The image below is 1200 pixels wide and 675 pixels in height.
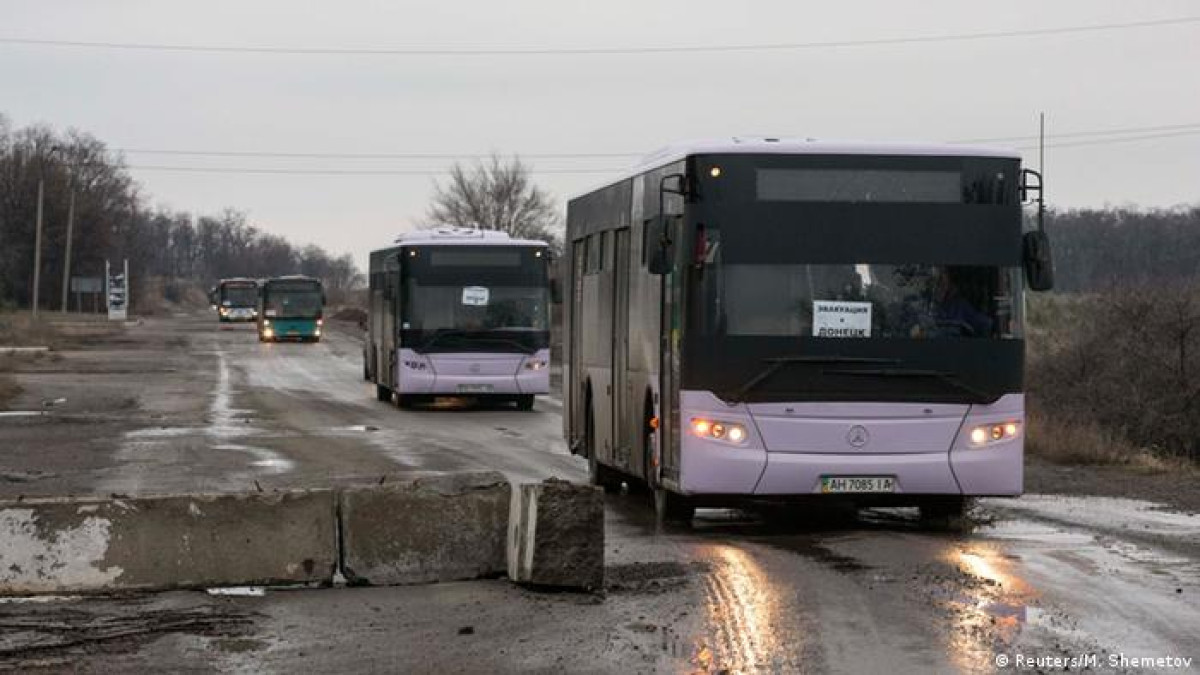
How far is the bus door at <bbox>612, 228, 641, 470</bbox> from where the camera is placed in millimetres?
15828

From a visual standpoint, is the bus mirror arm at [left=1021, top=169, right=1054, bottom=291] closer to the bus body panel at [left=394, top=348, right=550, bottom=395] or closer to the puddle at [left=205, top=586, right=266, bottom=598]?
the puddle at [left=205, top=586, right=266, bottom=598]

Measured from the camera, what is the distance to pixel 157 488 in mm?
17891

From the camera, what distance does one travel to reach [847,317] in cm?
1343

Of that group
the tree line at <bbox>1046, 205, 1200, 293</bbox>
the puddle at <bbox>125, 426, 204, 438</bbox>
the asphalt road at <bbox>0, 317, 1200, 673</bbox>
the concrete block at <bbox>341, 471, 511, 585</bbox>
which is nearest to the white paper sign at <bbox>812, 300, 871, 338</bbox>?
the asphalt road at <bbox>0, 317, 1200, 673</bbox>

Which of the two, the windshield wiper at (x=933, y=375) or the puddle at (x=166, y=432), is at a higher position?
the windshield wiper at (x=933, y=375)

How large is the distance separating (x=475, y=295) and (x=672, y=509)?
18882mm

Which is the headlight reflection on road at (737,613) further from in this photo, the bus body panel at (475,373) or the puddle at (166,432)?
the bus body panel at (475,373)

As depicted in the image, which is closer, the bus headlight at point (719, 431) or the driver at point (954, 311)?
the bus headlight at point (719, 431)

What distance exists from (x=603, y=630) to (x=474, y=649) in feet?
2.60

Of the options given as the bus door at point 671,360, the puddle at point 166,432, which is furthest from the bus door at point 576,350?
the puddle at point 166,432

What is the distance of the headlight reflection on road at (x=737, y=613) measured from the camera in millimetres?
8438

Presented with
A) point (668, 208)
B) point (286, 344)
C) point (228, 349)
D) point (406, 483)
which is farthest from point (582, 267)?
point (286, 344)

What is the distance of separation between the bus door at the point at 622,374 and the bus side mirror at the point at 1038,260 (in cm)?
365

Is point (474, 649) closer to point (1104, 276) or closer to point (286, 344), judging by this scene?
point (1104, 276)
